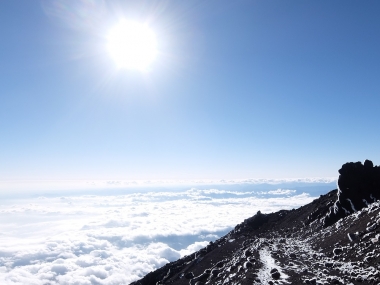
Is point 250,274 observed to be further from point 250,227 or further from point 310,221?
point 250,227

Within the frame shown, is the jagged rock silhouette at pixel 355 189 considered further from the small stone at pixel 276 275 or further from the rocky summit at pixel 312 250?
the small stone at pixel 276 275

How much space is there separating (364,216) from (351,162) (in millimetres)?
24323

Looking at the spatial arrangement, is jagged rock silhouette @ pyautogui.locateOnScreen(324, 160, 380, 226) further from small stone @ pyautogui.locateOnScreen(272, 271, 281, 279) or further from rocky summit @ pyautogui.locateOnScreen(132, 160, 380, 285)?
small stone @ pyautogui.locateOnScreen(272, 271, 281, 279)

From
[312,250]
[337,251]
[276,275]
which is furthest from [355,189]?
[276,275]

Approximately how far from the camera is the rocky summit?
2558cm

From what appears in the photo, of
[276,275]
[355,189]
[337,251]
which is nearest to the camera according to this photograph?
[276,275]

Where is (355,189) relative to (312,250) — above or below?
above

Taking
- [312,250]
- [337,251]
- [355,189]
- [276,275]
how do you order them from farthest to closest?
[355,189]
[312,250]
[337,251]
[276,275]

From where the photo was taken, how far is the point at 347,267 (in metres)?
26.1

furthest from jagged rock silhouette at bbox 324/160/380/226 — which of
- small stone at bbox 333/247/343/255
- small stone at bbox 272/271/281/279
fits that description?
small stone at bbox 272/271/281/279

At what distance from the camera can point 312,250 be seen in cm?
3919

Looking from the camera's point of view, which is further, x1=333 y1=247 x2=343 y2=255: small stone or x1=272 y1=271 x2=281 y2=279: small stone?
x1=333 y1=247 x2=343 y2=255: small stone

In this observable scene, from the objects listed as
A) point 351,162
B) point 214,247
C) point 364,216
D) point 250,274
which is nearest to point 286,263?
point 250,274

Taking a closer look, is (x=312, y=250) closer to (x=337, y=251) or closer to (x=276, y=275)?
(x=337, y=251)
